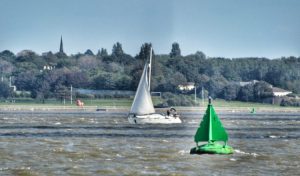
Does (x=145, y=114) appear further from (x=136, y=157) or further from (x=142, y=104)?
(x=136, y=157)

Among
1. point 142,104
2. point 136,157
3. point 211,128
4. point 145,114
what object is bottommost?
point 136,157

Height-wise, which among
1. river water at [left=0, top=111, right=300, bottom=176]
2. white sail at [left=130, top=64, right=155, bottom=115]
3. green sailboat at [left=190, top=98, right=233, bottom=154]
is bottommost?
river water at [left=0, top=111, right=300, bottom=176]

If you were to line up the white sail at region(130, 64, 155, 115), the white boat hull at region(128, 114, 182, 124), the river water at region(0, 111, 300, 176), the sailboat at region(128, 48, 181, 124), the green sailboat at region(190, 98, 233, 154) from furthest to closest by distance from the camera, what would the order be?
the white sail at region(130, 64, 155, 115) < the sailboat at region(128, 48, 181, 124) < the white boat hull at region(128, 114, 182, 124) < the green sailboat at region(190, 98, 233, 154) < the river water at region(0, 111, 300, 176)

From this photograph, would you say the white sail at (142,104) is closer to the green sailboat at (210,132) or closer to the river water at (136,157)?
the river water at (136,157)

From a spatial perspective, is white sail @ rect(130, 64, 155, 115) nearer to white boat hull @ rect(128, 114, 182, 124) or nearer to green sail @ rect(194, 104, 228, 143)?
white boat hull @ rect(128, 114, 182, 124)

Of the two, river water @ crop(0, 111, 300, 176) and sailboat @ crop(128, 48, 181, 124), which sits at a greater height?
sailboat @ crop(128, 48, 181, 124)

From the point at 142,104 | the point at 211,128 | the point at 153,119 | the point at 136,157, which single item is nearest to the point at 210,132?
the point at 211,128

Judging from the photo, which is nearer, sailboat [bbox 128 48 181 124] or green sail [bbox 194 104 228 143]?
green sail [bbox 194 104 228 143]

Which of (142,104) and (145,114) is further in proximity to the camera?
(142,104)

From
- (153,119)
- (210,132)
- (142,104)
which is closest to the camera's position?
(210,132)

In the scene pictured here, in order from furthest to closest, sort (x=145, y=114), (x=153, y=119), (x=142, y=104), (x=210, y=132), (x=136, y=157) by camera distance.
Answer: (x=142, y=104) → (x=145, y=114) → (x=153, y=119) → (x=210, y=132) → (x=136, y=157)

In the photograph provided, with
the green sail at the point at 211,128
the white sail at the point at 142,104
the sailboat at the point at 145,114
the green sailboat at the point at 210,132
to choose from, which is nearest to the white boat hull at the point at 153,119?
the sailboat at the point at 145,114

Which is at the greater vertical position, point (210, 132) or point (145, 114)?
point (145, 114)

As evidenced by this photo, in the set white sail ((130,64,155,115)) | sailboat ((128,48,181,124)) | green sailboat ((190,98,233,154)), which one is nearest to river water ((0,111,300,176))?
green sailboat ((190,98,233,154))
